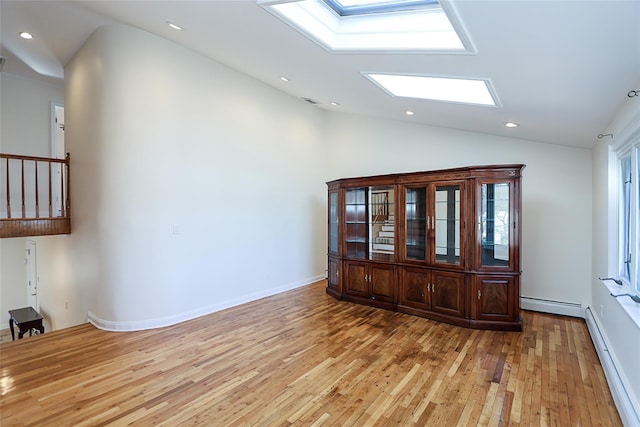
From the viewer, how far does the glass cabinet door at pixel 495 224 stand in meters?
3.93

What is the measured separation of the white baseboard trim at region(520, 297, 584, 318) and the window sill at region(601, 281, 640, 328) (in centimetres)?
174

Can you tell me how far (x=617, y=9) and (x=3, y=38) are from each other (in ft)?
21.7

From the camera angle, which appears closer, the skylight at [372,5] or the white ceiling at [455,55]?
the white ceiling at [455,55]

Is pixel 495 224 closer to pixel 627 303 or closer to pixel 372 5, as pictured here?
pixel 627 303

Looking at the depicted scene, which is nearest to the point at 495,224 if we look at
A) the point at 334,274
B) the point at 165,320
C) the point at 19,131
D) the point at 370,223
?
the point at 370,223

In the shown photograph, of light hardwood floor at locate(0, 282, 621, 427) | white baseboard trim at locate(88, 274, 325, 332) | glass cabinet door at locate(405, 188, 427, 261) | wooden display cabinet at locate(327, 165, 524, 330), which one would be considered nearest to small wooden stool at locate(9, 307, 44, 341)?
white baseboard trim at locate(88, 274, 325, 332)

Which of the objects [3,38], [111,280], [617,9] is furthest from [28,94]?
[617,9]

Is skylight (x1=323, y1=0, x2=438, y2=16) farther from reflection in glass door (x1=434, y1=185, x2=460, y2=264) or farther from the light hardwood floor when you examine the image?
the light hardwood floor

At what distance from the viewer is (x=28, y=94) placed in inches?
232

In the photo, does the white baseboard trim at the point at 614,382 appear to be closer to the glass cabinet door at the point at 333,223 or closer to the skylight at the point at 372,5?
the skylight at the point at 372,5

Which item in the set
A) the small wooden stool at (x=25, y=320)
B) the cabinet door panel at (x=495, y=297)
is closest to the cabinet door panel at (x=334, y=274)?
the cabinet door panel at (x=495, y=297)

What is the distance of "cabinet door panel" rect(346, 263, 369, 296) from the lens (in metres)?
5.05

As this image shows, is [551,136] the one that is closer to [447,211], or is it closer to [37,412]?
[447,211]

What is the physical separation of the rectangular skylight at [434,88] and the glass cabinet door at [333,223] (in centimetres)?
211
